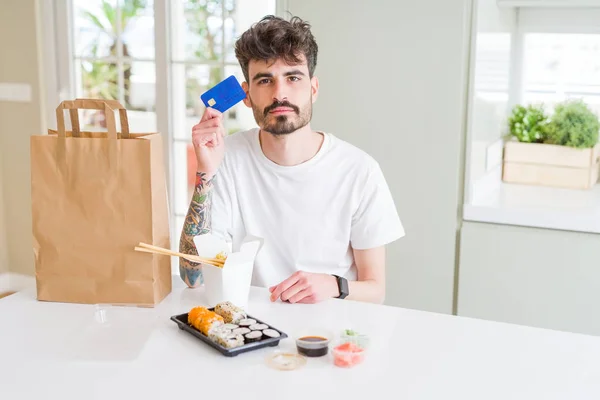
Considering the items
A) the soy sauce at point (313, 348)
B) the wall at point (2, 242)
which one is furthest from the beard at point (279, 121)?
the wall at point (2, 242)

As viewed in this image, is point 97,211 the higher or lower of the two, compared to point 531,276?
higher

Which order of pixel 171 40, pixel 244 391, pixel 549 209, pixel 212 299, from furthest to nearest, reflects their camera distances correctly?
pixel 171 40 < pixel 549 209 < pixel 212 299 < pixel 244 391

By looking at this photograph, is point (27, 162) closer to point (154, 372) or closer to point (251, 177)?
point (251, 177)

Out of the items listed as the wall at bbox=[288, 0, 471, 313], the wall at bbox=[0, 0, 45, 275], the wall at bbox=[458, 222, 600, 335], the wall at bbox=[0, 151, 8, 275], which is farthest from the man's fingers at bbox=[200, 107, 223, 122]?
the wall at bbox=[0, 151, 8, 275]

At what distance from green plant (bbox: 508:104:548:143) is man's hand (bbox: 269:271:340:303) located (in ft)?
5.24

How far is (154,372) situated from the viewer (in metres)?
1.25

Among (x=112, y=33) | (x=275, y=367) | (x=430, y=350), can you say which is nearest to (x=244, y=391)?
(x=275, y=367)

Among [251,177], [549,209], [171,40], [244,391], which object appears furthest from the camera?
[171,40]

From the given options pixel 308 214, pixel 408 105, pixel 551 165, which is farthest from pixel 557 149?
pixel 308 214

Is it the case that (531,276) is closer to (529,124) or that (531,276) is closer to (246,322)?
(529,124)

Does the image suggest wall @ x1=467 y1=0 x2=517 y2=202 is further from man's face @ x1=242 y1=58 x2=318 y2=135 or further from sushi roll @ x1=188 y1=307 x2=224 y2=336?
sushi roll @ x1=188 y1=307 x2=224 y2=336

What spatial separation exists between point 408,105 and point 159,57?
1322 millimetres

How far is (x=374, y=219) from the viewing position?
6.40 ft

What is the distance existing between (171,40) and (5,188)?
123cm
